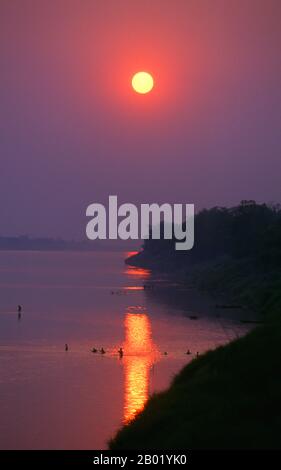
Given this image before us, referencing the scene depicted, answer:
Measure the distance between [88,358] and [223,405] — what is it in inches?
1302

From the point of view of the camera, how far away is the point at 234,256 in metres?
153

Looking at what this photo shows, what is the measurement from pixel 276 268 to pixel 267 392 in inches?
3540

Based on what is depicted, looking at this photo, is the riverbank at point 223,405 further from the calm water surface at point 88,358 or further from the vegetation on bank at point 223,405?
the calm water surface at point 88,358

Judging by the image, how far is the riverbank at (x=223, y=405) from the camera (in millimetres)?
19891

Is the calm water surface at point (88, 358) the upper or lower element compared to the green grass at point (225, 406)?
lower

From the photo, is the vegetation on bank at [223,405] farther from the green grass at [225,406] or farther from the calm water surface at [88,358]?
the calm water surface at [88,358]

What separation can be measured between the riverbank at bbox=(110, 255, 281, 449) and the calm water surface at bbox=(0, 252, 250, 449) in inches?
308

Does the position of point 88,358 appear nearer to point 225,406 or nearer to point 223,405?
point 223,405

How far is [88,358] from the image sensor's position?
5384cm

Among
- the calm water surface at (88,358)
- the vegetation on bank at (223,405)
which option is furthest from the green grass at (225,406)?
the calm water surface at (88,358)

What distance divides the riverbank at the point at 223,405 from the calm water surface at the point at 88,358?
25.7ft

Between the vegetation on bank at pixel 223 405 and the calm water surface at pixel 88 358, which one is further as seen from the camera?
the calm water surface at pixel 88 358

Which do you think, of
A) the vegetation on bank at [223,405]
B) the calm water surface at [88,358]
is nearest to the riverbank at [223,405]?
the vegetation on bank at [223,405]
